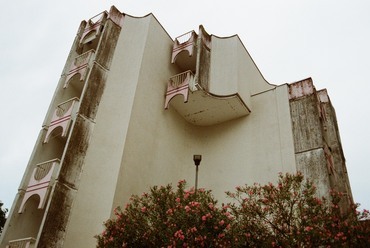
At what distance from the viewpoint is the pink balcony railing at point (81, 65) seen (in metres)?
21.8

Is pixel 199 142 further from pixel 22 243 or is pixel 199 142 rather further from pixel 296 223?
pixel 22 243

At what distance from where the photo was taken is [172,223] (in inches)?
486

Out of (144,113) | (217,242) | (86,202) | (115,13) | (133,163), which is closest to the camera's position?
(217,242)

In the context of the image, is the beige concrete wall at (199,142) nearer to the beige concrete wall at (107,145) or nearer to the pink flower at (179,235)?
the beige concrete wall at (107,145)

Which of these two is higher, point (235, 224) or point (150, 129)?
point (150, 129)

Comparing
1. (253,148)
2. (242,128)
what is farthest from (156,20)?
(253,148)

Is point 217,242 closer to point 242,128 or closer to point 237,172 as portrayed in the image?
point 237,172

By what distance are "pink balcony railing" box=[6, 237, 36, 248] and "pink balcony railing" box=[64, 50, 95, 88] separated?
9.95m

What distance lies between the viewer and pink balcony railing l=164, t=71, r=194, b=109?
72.8 feet

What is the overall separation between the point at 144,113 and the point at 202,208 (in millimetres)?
9696

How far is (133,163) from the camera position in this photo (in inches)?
736

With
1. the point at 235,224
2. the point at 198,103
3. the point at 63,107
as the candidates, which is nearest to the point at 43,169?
the point at 63,107

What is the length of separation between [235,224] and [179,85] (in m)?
12.0

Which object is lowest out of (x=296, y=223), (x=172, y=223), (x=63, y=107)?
(x=172, y=223)
